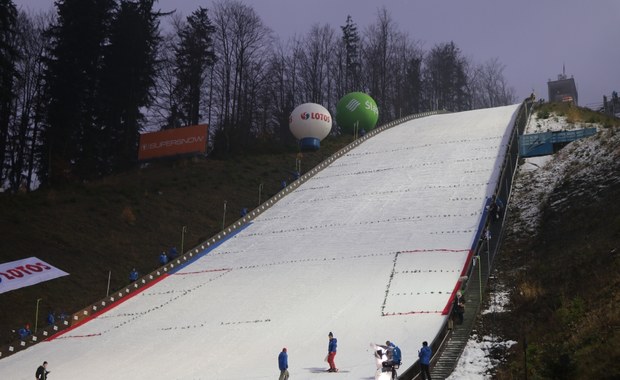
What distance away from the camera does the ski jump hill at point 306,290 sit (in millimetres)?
18484

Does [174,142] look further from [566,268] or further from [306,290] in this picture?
[566,268]

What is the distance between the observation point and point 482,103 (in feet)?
335

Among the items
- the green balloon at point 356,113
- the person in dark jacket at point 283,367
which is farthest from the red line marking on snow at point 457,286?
the green balloon at point 356,113

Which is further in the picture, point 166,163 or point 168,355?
point 166,163

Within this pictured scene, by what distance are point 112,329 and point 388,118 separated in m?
58.8

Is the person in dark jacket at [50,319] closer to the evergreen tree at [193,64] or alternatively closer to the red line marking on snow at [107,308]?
the red line marking on snow at [107,308]

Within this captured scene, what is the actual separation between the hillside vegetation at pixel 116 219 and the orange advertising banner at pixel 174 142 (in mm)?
1179

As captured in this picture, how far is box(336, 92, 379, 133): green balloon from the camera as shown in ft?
170

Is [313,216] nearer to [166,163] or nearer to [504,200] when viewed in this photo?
[504,200]

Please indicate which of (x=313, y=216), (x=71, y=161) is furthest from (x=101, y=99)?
(x=313, y=216)

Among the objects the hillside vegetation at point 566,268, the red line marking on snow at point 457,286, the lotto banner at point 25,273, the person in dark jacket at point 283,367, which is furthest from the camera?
the lotto banner at point 25,273

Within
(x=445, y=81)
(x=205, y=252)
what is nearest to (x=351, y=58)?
(x=445, y=81)

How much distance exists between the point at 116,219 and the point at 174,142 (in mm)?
10613

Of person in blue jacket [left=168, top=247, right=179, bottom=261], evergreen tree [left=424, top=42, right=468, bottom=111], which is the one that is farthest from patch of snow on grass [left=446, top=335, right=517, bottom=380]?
evergreen tree [left=424, top=42, right=468, bottom=111]
